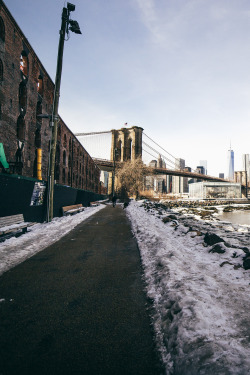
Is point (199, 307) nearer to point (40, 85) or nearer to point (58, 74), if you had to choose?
point (58, 74)

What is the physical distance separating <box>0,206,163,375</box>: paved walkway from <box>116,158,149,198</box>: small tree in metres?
35.1

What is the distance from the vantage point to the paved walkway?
60.8 inches

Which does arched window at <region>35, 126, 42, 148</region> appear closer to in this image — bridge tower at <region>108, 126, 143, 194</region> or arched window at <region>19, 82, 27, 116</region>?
arched window at <region>19, 82, 27, 116</region>

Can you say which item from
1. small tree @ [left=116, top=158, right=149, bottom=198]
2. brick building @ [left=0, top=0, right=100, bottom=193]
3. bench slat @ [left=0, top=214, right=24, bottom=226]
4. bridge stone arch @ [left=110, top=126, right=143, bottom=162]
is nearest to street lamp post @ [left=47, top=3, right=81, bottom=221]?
bench slat @ [left=0, top=214, right=24, bottom=226]

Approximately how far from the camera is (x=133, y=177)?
1565 inches

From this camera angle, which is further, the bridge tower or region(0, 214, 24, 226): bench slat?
the bridge tower

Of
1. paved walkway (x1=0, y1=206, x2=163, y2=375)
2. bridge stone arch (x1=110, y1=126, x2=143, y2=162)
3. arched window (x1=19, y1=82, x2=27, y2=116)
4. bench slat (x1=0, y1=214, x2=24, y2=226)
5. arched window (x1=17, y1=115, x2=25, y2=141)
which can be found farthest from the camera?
bridge stone arch (x1=110, y1=126, x2=143, y2=162)

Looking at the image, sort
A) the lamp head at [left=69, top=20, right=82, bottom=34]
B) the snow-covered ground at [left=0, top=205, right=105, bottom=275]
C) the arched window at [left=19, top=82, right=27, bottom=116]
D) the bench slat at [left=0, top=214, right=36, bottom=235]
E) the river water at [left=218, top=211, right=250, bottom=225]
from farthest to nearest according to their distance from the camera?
the arched window at [left=19, top=82, right=27, bottom=116] → the river water at [left=218, top=211, right=250, bottom=225] → the lamp head at [left=69, top=20, right=82, bottom=34] → the bench slat at [left=0, top=214, right=36, bottom=235] → the snow-covered ground at [left=0, top=205, right=105, bottom=275]

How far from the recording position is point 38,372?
1.46m

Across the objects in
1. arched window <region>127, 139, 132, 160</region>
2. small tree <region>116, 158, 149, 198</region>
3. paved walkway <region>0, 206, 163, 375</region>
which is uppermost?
arched window <region>127, 139, 132, 160</region>

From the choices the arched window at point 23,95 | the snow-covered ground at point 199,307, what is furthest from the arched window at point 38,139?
the snow-covered ground at point 199,307

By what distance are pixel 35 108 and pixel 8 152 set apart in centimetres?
566

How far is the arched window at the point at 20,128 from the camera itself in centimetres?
1500

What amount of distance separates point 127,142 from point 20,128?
47854 mm
